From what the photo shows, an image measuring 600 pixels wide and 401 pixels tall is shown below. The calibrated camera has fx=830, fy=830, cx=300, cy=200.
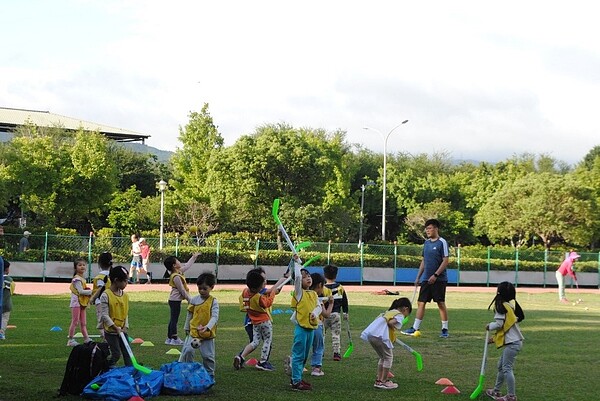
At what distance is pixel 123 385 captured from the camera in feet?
26.9

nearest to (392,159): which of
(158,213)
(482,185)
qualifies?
(482,185)

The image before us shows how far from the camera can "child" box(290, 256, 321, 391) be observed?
9.08m

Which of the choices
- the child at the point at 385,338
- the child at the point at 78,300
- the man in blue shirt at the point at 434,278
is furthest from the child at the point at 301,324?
the man in blue shirt at the point at 434,278

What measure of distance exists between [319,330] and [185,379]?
7.58 ft

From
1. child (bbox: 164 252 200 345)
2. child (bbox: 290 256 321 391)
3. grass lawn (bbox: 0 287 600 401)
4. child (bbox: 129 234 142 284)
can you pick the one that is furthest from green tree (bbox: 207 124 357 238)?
child (bbox: 290 256 321 391)

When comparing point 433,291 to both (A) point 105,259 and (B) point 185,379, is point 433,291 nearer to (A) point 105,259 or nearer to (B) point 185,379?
(A) point 105,259

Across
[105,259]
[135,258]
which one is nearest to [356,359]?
[105,259]

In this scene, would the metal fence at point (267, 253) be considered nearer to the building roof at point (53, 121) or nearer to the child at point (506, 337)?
the child at point (506, 337)

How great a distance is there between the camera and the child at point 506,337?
28.7ft

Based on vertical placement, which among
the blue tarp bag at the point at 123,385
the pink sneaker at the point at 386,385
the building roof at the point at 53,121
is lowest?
the pink sneaker at the point at 386,385

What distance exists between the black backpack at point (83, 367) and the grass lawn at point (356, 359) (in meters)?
0.20

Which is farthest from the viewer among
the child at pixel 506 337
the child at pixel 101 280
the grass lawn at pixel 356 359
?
the child at pixel 101 280

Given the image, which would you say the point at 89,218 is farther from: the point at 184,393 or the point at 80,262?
the point at 184,393

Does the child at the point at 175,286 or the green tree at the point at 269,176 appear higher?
the green tree at the point at 269,176
